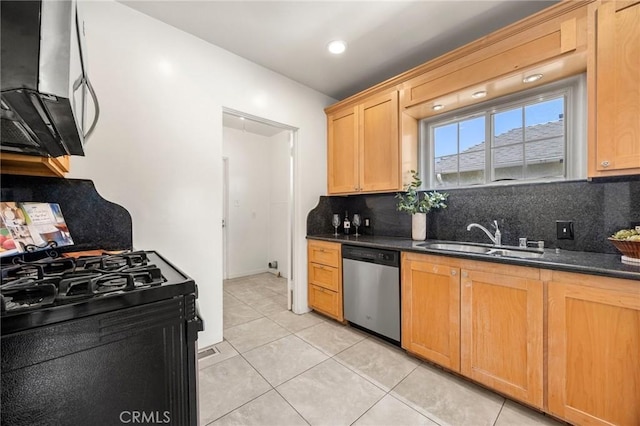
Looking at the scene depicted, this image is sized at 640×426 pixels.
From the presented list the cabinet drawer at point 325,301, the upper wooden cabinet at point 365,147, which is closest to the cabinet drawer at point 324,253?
the cabinet drawer at point 325,301

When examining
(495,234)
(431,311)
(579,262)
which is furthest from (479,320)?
(495,234)

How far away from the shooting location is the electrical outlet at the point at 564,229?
1.75 meters

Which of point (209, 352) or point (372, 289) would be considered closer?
point (209, 352)

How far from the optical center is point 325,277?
9.05 ft

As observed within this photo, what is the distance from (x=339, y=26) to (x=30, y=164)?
2.10 m

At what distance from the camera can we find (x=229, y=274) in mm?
4379

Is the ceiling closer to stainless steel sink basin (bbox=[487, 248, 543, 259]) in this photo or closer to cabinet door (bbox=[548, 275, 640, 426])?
stainless steel sink basin (bbox=[487, 248, 543, 259])

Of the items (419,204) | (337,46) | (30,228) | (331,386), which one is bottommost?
(331,386)

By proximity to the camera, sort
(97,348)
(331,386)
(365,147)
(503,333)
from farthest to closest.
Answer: (365,147) < (331,386) < (503,333) < (97,348)

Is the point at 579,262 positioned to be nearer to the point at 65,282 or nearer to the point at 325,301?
the point at 325,301

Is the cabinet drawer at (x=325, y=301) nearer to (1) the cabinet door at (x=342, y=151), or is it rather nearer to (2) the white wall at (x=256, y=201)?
(1) the cabinet door at (x=342, y=151)

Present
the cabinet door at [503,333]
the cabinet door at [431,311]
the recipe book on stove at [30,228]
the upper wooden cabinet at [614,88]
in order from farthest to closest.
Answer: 1. the cabinet door at [431,311]
2. the cabinet door at [503,333]
3. the upper wooden cabinet at [614,88]
4. the recipe book on stove at [30,228]

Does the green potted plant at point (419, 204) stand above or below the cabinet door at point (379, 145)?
below

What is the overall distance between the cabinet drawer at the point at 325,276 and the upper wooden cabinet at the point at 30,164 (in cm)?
216
